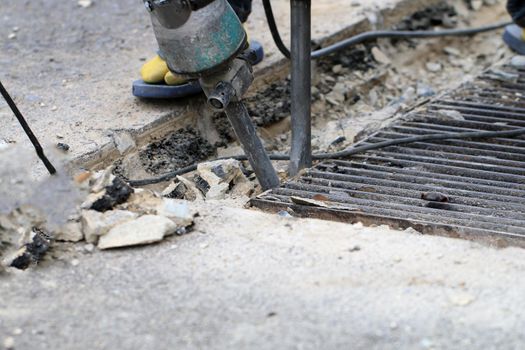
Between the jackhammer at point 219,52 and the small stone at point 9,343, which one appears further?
the jackhammer at point 219,52

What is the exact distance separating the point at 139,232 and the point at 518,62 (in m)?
2.18

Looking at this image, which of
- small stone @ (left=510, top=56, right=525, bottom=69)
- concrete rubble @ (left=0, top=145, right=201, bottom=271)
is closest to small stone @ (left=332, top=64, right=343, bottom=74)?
small stone @ (left=510, top=56, right=525, bottom=69)

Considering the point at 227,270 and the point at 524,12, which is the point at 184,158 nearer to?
the point at 227,270

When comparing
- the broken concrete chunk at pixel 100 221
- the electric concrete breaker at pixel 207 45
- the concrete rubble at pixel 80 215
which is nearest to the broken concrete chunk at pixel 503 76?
the electric concrete breaker at pixel 207 45

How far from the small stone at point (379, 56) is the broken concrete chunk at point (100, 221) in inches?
82.9

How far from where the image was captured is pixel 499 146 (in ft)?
9.74

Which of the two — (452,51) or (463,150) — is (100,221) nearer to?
(463,150)

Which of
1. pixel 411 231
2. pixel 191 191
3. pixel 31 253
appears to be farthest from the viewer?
pixel 191 191

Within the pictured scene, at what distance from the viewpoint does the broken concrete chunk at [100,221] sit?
207cm

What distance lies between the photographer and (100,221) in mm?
2090

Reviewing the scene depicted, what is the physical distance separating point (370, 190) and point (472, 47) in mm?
1925

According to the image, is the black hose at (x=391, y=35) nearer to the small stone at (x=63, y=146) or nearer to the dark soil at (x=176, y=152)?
the dark soil at (x=176, y=152)

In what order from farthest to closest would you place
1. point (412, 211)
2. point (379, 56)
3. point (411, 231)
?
point (379, 56), point (412, 211), point (411, 231)

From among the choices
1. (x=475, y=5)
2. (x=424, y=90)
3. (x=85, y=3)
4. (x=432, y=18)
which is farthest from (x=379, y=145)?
(x=475, y=5)
